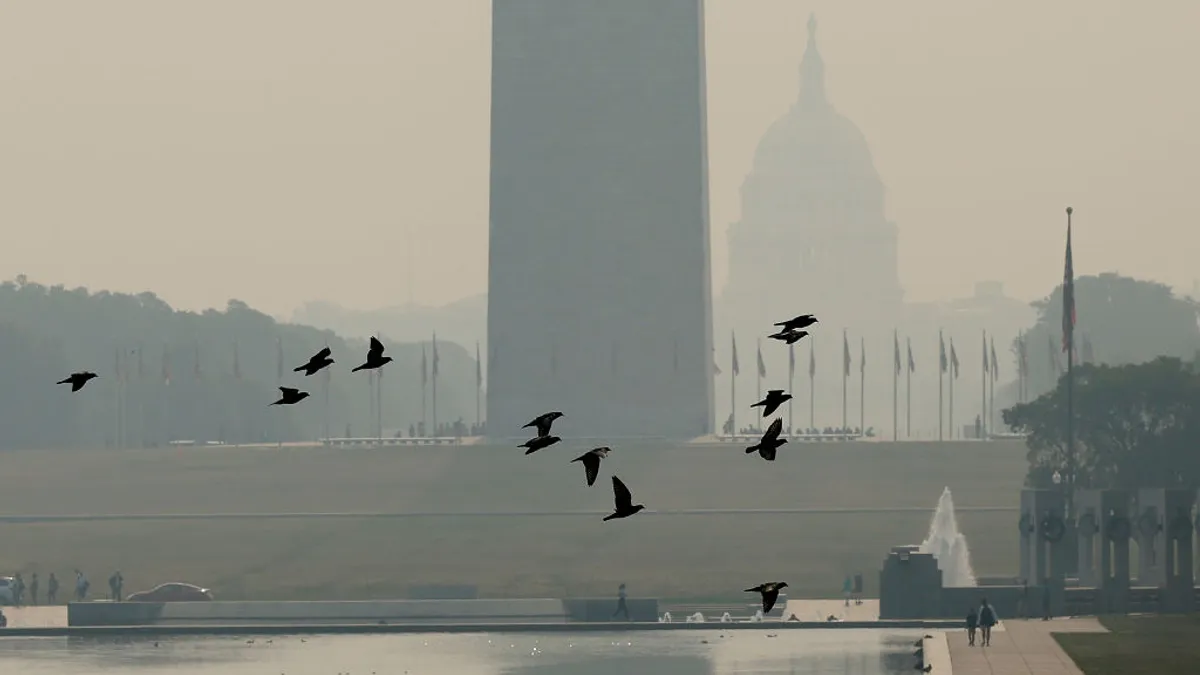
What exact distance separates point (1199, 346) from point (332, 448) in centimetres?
6275

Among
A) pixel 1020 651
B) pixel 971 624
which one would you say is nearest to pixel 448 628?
pixel 971 624

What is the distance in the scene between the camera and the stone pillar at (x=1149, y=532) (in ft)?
261

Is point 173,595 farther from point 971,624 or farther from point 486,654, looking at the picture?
point 971,624

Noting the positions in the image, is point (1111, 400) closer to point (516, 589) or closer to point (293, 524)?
point (516, 589)

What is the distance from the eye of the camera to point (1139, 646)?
217 feet

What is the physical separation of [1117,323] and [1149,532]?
108 meters

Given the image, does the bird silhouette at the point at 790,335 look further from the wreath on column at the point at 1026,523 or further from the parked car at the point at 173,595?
the parked car at the point at 173,595

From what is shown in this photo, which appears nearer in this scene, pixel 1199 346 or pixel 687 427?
pixel 687 427

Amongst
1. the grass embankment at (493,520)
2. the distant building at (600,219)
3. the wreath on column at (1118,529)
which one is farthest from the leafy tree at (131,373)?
the wreath on column at (1118,529)

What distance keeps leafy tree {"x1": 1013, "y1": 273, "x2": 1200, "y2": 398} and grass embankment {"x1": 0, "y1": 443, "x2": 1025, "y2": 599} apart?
59205mm

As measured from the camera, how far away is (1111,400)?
330 feet

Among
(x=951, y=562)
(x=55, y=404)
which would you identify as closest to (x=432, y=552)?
(x=951, y=562)

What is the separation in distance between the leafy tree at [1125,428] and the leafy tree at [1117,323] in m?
72.3

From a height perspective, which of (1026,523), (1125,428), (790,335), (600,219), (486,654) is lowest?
(486,654)
